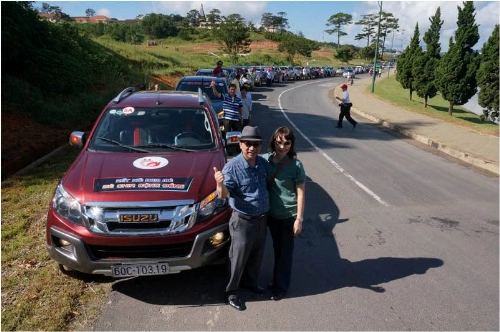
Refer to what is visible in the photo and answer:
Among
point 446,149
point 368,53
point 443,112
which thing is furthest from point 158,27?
point 446,149

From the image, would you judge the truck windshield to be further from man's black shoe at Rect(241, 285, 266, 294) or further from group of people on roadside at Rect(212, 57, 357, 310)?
man's black shoe at Rect(241, 285, 266, 294)

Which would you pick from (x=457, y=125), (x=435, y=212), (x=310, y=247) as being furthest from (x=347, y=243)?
(x=457, y=125)

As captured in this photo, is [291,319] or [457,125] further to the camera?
[457,125]

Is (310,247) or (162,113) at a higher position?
(162,113)

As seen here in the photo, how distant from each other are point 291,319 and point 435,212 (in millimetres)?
4117

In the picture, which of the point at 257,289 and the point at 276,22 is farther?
the point at 276,22

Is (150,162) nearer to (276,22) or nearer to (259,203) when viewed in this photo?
(259,203)

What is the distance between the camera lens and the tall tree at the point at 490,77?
62.6ft

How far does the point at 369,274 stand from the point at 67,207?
3167 millimetres

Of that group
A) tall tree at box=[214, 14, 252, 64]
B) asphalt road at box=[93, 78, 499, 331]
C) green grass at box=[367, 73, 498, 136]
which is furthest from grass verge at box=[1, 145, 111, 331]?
tall tree at box=[214, 14, 252, 64]

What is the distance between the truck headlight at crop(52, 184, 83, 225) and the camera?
A: 367 centimetres

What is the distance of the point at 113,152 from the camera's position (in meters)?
4.61

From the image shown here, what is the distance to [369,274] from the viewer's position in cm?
464

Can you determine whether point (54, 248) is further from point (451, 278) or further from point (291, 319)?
point (451, 278)
